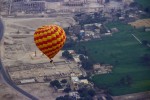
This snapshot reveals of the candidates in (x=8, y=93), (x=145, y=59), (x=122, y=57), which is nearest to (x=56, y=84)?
(x=8, y=93)

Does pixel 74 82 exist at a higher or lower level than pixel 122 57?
lower

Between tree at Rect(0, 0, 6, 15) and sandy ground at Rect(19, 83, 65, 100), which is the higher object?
tree at Rect(0, 0, 6, 15)

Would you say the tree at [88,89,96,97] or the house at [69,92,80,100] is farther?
the tree at [88,89,96,97]

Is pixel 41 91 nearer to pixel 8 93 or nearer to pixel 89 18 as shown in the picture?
pixel 8 93

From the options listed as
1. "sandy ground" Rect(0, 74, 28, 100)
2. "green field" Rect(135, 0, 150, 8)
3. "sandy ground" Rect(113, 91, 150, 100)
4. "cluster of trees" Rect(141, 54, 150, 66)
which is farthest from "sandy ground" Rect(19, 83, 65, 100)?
"green field" Rect(135, 0, 150, 8)

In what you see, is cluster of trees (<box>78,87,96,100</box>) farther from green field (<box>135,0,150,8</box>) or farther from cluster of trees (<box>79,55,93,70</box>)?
green field (<box>135,0,150,8</box>)

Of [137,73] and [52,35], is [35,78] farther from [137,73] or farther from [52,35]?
[52,35]

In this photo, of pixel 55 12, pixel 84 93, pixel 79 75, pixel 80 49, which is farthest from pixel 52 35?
pixel 55 12

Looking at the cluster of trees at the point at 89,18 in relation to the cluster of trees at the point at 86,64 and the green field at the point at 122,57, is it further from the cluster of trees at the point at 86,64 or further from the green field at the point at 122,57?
the cluster of trees at the point at 86,64
